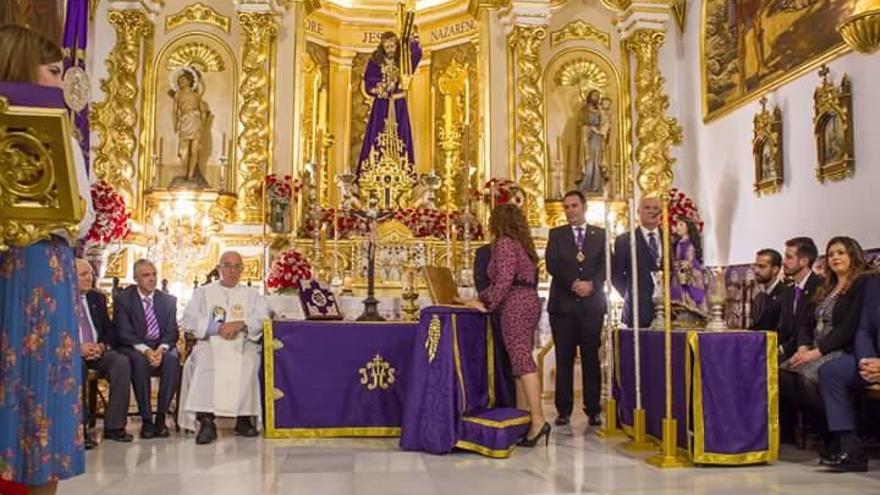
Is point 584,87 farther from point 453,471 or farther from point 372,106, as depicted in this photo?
point 453,471

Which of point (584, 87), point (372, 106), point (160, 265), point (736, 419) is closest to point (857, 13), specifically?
point (736, 419)

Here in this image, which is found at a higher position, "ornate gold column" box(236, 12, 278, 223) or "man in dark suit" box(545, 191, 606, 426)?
"ornate gold column" box(236, 12, 278, 223)

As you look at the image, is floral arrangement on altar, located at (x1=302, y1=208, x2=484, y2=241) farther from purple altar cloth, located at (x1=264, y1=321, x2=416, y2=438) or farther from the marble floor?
the marble floor

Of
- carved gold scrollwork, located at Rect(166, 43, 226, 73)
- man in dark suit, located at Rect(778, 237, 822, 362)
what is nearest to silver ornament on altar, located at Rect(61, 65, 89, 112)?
man in dark suit, located at Rect(778, 237, 822, 362)

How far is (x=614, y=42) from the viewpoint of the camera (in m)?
10.2

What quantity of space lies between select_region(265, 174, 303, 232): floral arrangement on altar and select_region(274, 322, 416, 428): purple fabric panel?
3.66 metres

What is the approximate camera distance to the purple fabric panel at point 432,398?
4.73 m

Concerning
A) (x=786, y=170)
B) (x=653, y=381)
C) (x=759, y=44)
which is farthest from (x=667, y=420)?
(x=759, y=44)

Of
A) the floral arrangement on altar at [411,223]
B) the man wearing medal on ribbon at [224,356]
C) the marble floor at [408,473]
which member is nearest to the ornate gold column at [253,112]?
the floral arrangement on altar at [411,223]

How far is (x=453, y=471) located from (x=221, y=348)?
7.13 feet

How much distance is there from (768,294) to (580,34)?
535cm

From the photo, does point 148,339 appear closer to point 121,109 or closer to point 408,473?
point 408,473

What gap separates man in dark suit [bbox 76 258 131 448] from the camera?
210 inches

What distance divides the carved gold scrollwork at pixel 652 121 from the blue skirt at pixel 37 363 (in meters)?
8.18
